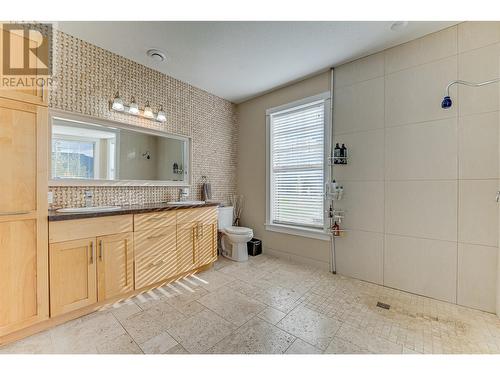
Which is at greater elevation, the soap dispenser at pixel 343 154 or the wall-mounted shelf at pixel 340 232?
the soap dispenser at pixel 343 154

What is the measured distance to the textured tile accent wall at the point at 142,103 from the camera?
204 cm

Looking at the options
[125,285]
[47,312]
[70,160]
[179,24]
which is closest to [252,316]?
[125,285]

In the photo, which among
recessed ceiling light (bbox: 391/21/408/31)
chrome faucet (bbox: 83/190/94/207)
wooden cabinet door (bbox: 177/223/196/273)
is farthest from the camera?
wooden cabinet door (bbox: 177/223/196/273)

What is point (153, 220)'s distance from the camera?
7.21 feet

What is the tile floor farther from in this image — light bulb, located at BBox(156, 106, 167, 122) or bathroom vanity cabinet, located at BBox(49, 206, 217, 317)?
light bulb, located at BBox(156, 106, 167, 122)

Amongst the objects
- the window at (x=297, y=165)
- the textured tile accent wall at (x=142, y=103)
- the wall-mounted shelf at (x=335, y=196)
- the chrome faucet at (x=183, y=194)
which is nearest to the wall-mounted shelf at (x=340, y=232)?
the window at (x=297, y=165)

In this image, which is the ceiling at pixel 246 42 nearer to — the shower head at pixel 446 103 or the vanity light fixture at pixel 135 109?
the vanity light fixture at pixel 135 109

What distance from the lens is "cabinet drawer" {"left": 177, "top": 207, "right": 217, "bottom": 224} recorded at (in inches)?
97.3

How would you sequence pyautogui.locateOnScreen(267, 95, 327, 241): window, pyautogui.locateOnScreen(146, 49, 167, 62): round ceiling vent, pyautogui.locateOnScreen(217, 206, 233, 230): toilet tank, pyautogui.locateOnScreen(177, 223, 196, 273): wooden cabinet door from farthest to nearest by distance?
pyautogui.locateOnScreen(217, 206, 233, 230): toilet tank
pyautogui.locateOnScreen(267, 95, 327, 241): window
pyautogui.locateOnScreen(177, 223, 196, 273): wooden cabinet door
pyautogui.locateOnScreen(146, 49, 167, 62): round ceiling vent

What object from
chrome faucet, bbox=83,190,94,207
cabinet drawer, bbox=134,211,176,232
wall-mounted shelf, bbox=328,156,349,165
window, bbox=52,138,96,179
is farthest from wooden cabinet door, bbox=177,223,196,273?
wall-mounted shelf, bbox=328,156,349,165

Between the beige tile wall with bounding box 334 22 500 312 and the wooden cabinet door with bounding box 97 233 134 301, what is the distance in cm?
231

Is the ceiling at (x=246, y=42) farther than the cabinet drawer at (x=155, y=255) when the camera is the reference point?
No

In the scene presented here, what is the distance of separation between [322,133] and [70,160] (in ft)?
9.19

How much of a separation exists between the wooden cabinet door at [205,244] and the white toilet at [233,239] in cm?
30
